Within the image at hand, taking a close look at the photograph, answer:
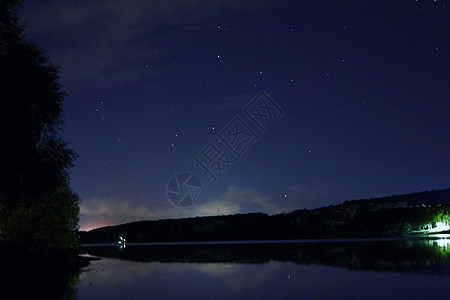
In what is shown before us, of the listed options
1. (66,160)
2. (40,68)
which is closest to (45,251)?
(66,160)

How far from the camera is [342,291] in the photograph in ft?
95.1

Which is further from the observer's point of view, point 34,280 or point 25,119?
point 34,280

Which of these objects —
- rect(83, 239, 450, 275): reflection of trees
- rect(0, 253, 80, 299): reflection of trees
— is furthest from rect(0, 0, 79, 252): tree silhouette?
rect(83, 239, 450, 275): reflection of trees

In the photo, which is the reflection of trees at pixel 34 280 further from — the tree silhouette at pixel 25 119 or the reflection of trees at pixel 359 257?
the reflection of trees at pixel 359 257

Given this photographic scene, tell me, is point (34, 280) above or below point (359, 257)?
below

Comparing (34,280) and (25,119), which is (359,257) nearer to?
(34,280)

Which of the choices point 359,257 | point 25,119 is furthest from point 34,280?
point 359,257

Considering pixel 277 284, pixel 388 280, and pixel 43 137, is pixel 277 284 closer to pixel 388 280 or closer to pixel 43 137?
pixel 388 280

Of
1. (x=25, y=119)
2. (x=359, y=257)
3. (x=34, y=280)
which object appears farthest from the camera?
(x=359, y=257)

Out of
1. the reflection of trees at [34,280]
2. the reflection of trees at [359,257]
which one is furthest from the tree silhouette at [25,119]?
the reflection of trees at [359,257]

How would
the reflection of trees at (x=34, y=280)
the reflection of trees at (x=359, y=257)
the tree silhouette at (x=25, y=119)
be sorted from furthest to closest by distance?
the reflection of trees at (x=359, y=257), the reflection of trees at (x=34, y=280), the tree silhouette at (x=25, y=119)

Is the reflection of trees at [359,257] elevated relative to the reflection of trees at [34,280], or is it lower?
elevated

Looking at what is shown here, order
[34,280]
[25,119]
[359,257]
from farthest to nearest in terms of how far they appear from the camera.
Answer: [359,257]
[34,280]
[25,119]

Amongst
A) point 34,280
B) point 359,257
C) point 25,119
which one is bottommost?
point 34,280
